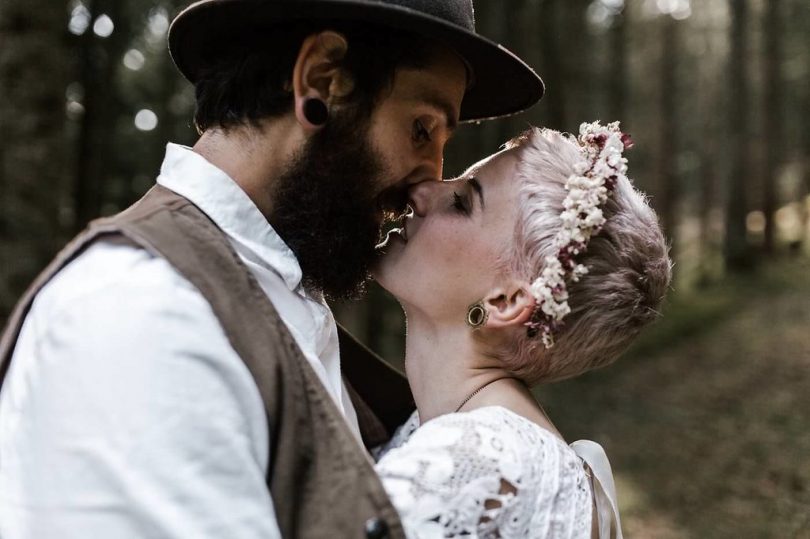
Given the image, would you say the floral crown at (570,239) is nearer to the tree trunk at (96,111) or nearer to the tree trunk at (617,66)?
the tree trunk at (96,111)

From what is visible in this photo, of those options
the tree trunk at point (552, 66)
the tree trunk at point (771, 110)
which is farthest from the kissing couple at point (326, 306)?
the tree trunk at point (771, 110)

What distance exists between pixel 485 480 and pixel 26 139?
10.5ft

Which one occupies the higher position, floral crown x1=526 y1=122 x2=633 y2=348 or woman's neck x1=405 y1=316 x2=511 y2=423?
floral crown x1=526 y1=122 x2=633 y2=348

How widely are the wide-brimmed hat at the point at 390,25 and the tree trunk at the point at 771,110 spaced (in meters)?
17.4

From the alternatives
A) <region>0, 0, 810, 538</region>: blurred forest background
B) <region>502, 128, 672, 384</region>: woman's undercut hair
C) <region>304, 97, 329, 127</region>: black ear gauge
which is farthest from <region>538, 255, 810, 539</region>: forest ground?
<region>304, 97, 329, 127</region>: black ear gauge

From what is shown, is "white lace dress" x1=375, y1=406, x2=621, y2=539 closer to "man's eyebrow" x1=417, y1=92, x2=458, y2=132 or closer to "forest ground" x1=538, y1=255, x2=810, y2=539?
"man's eyebrow" x1=417, y1=92, x2=458, y2=132

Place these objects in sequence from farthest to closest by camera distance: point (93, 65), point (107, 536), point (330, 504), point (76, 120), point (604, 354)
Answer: point (76, 120) < point (93, 65) < point (604, 354) < point (330, 504) < point (107, 536)

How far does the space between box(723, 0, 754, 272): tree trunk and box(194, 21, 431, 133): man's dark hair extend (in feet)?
56.3

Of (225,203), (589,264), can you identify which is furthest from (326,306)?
(589,264)

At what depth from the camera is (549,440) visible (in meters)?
2.21

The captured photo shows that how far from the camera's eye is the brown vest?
1.64 m

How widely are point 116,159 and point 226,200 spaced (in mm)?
10839

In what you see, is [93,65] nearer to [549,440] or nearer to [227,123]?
[227,123]

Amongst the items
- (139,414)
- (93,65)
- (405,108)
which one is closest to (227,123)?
(405,108)
